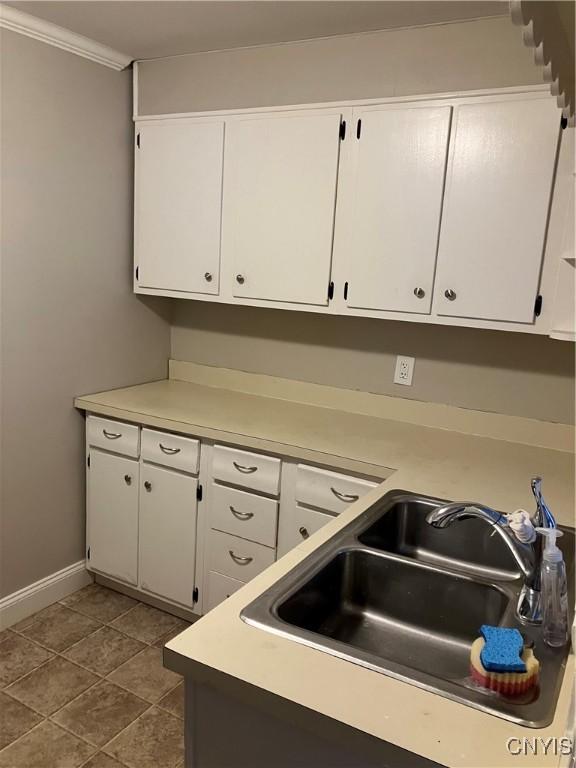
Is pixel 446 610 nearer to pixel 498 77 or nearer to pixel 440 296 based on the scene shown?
pixel 440 296

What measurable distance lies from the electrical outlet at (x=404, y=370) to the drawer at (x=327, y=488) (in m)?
0.64

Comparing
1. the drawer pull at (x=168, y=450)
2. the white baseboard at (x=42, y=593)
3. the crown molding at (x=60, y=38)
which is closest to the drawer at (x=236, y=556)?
the drawer pull at (x=168, y=450)

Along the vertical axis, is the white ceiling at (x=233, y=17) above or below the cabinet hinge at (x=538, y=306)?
above

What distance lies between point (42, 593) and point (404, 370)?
188cm

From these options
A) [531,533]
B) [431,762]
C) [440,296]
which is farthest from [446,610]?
[440,296]

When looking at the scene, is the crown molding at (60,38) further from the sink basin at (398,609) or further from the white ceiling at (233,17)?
the sink basin at (398,609)

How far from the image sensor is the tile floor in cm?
203

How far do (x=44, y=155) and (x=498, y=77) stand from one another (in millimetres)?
1743

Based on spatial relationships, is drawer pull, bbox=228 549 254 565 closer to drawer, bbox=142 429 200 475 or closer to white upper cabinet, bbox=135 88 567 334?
drawer, bbox=142 429 200 475

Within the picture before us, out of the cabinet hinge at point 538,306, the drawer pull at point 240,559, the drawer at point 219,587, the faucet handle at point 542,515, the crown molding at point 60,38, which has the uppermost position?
the crown molding at point 60,38

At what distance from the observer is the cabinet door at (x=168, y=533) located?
2.62 meters

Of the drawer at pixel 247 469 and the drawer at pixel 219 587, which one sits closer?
the drawer at pixel 247 469

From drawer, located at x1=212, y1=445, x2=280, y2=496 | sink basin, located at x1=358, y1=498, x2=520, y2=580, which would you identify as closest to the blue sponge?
sink basin, located at x1=358, y1=498, x2=520, y2=580

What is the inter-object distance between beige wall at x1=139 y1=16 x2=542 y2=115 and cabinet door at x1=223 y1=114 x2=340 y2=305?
0.13 m
